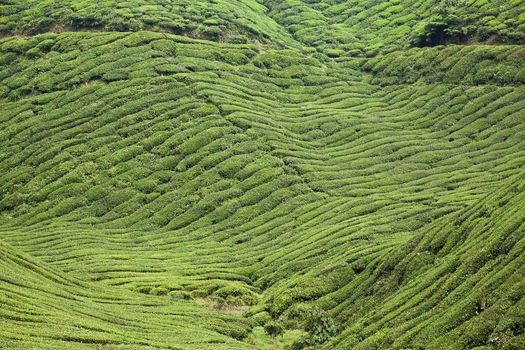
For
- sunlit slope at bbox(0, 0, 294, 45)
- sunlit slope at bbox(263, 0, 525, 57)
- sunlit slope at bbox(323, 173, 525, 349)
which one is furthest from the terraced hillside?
sunlit slope at bbox(263, 0, 525, 57)

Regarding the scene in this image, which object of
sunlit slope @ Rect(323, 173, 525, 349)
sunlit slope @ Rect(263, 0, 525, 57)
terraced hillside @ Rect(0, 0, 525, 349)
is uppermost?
sunlit slope @ Rect(263, 0, 525, 57)

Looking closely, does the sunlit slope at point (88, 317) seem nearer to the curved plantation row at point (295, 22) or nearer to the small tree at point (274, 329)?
the small tree at point (274, 329)

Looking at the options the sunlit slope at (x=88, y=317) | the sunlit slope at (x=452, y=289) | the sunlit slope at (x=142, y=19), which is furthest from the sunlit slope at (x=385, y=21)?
the sunlit slope at (x=88, y=317)

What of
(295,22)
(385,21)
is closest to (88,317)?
(295,22)

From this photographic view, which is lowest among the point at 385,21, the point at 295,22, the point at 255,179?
the point at 255,179

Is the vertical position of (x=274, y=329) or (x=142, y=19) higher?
(x=142, y=19)

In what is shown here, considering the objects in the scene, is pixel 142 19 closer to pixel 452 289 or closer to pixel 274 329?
pixel 274 329

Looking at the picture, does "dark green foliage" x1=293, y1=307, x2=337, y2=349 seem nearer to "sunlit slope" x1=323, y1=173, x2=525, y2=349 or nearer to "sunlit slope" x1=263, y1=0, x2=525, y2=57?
"sunlit slope" x1=323, y1=173, x2=525, y2=349

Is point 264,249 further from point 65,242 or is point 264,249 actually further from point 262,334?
point 65,242
